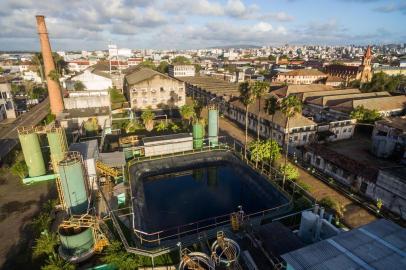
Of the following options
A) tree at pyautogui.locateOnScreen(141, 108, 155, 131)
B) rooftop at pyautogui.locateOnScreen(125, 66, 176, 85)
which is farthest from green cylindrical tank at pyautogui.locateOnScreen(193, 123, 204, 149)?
rooftop at pyautogui.locateOnScreen(125, 66, 176, 85)

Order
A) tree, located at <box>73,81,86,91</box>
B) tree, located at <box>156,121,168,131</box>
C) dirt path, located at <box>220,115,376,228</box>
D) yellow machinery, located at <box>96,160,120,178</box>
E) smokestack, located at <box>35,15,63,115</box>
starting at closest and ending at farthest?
dirt path, located at <box>220,115,376,228</box> < yellow machinery, located at <box>96,160,120,178</box> < smokestack, located at <box>35,15,63,115</box> < tree, located at <box>156,121,168,131</box> < tree, located at <box>73,81,86,91</box>

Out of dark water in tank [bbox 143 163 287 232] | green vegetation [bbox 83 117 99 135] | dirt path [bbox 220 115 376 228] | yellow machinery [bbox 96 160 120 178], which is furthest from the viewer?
green vegetation [bbox 83 117 99 135]

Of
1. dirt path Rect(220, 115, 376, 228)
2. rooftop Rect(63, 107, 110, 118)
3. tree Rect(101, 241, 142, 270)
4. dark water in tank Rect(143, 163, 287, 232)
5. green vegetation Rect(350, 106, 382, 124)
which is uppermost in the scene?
rooftop Rect(63, 107, 110, 118)

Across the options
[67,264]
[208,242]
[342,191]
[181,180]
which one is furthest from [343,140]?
[67,264]

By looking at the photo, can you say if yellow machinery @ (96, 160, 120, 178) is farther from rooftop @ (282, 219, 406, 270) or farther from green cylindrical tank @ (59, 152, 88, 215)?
rooftop @ (282, 219, 406, 270)

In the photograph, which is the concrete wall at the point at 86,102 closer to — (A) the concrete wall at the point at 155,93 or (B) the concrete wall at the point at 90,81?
(A) the concrete wall at the point at 155,93

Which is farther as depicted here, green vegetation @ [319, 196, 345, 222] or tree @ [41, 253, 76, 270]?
green vegetation @ [319, 196, 345, 222]
